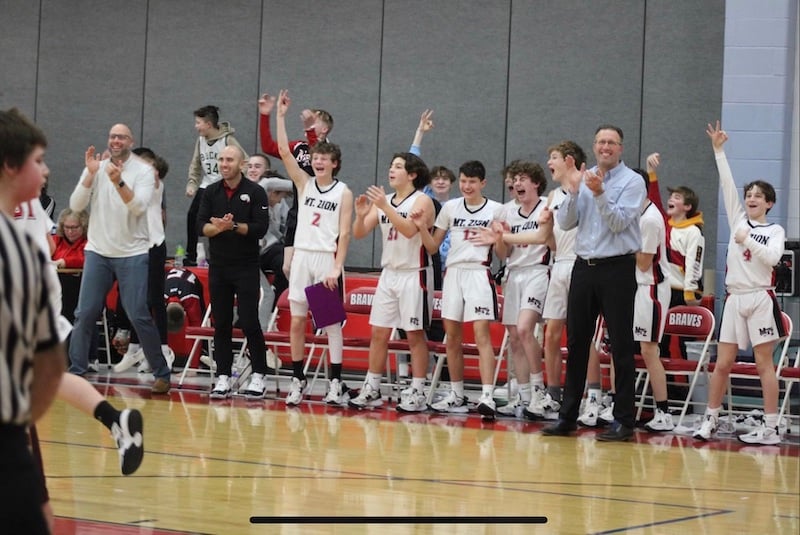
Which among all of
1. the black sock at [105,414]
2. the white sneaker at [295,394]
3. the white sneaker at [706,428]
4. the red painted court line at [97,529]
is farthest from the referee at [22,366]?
the white sneaker at [295,394]

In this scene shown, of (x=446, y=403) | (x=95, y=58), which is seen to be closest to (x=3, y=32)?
(x=95, y=58)

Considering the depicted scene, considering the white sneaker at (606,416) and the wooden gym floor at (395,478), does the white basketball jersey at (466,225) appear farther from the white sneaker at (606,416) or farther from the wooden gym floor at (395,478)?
the white sneaker at (606,416)

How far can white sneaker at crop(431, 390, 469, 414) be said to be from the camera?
392 inches

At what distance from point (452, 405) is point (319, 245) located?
1.67 m

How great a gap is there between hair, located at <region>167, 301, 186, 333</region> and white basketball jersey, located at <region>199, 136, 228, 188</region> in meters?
1.48

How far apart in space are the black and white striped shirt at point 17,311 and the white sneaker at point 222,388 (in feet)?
24.9

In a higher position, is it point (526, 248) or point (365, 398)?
point (526, 248)

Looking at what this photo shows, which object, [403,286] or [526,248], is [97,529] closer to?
[403,286]

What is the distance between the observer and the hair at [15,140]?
9.82 feet

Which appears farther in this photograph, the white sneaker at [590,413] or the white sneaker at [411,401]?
the white sneaker at [411,401]

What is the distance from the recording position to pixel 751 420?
9.67 metres

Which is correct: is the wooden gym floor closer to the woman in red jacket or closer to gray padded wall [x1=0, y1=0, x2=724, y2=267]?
the woman in red jacket

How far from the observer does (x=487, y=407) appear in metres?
9.32

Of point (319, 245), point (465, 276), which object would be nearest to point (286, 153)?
point (319, 245)
